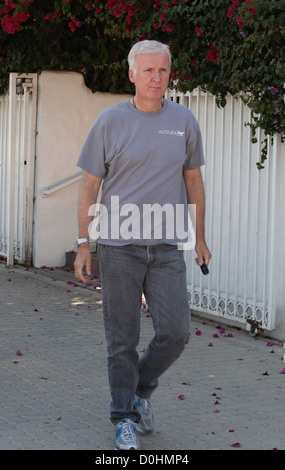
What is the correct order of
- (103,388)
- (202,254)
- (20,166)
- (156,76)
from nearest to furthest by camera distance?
(156,76) → (202,254) → (103,388) → (20,166)

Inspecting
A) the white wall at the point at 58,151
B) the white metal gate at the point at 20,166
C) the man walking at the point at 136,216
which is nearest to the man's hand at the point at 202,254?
the man walking at the point at 136,216

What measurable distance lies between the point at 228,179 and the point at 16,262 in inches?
186

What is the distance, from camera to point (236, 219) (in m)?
7.59

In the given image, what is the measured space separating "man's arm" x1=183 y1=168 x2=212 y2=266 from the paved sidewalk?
103cm

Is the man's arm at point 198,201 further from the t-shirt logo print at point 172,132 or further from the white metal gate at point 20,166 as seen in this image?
the white metal gate at point 20,166

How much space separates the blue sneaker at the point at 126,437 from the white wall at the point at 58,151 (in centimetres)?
689

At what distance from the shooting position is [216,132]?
7805mm

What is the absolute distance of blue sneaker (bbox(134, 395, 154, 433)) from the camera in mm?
4652

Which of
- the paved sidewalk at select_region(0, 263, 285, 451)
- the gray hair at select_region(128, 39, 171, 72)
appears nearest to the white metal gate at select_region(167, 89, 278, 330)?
the paved sidewalk at select_region(0, 263, 285, 451)

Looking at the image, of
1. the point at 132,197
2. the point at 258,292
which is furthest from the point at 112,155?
the point at 258,292

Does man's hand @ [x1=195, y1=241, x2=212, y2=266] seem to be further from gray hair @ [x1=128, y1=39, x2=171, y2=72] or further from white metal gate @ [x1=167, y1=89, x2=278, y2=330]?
white metal gate @ [x1=167, y1=89, x2=278, y2=330]

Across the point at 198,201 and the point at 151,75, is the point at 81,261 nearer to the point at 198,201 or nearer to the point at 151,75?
the point at 198,201

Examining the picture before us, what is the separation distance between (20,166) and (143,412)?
23.5ft

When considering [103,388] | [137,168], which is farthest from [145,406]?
[137,168]
